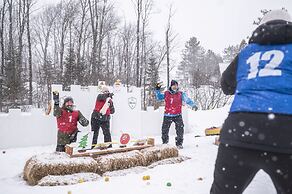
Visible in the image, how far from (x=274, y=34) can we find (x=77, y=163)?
13.1 feet

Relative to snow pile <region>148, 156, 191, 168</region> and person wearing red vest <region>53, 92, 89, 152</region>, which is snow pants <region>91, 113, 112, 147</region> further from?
snow pile <region>148, 156, 191, 168</region>

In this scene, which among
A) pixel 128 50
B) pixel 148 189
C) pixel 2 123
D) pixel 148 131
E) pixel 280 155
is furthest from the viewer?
pixel 128 50

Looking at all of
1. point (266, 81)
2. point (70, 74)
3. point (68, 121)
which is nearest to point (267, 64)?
point (266, 81)

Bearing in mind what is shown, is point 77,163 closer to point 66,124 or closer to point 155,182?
point 155,182

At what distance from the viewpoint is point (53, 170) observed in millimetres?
4797

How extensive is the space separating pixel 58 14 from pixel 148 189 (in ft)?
99.0

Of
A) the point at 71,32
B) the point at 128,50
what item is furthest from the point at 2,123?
the point at 128,50

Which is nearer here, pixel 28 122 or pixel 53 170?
pixel 53 170

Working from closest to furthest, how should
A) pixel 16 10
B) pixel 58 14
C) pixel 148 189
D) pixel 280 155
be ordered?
pixel 280 155
pixel 148 189
pixel 16 10
pixel 58 14

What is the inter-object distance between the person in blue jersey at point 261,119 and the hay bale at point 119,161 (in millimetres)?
3609

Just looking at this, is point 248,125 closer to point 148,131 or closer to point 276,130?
point 276,130

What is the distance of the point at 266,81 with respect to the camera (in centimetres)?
184

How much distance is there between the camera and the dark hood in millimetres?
1867

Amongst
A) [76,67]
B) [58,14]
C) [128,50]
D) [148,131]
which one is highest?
[58,14]
